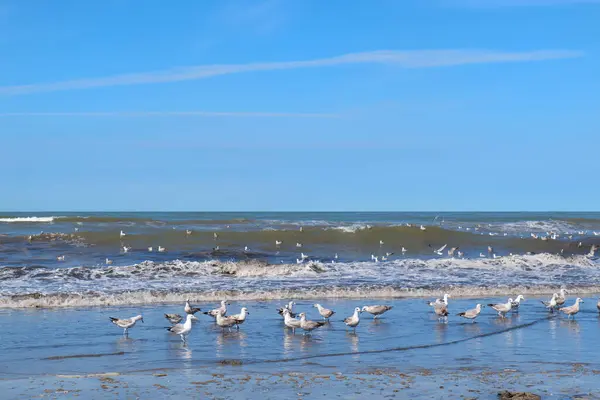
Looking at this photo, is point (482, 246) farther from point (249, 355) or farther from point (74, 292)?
point (249, 355)

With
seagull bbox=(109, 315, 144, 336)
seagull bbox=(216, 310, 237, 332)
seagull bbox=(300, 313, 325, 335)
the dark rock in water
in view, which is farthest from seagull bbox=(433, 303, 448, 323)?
the dark rock in water

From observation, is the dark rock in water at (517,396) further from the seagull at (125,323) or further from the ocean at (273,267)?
the ocean at (273,267)

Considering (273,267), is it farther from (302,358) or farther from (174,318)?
(302,358)

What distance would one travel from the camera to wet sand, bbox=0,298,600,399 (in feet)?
35.1


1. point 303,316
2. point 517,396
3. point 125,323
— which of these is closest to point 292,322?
point 303,316

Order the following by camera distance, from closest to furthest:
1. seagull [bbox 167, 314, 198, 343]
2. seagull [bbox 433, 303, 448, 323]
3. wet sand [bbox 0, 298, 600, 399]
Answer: wet sand [bbox 0, 298, 600, 399], seagull [bbox 167, 314, 198, 343], seagull [bbox 433, 303, 448, 323]

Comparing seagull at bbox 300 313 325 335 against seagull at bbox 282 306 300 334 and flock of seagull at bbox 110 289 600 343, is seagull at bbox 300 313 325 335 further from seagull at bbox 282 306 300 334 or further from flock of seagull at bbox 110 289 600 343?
seagull at bbox 282 306 300 334

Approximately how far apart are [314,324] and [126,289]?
8.56m

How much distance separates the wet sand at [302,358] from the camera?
10.7 m

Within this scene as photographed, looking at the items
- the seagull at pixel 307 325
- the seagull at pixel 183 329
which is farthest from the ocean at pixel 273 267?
the seagull at pixel 307 325

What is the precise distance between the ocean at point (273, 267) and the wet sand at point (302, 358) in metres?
4.19

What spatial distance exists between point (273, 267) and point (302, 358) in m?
16.4

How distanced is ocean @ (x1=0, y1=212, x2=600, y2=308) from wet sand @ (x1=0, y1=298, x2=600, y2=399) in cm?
419

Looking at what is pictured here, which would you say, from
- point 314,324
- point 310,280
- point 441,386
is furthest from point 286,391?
point 310,280
